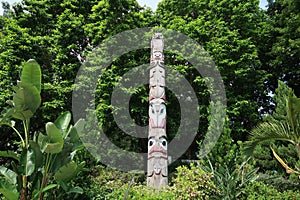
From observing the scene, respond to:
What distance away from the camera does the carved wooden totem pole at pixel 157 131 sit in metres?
8.52

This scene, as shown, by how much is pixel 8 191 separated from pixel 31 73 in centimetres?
183

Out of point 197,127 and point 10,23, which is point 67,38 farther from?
point 197,127

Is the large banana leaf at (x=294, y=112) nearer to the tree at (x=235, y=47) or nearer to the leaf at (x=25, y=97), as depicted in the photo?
the leaf at (x=25, y=97)

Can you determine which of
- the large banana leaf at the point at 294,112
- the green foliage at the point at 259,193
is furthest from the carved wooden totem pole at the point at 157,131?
the large banana leaf at the point at 294,112

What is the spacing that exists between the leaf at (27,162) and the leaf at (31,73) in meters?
1.12

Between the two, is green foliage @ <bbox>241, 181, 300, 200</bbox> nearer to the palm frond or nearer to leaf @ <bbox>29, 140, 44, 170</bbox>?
the palm frond

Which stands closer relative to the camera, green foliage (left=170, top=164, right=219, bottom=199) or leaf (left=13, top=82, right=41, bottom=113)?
leaf (left=13, top=82, right=41, bottom=113)

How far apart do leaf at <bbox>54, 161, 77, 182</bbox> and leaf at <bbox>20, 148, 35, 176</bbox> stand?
0.39 meters

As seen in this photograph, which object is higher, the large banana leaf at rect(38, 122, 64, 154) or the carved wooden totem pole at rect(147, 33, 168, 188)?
the carved wooden totem pole at rect(147, 33, 168, 188)

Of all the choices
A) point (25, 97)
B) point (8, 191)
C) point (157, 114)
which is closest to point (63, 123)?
point (25, 97)

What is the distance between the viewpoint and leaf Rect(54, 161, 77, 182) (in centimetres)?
477

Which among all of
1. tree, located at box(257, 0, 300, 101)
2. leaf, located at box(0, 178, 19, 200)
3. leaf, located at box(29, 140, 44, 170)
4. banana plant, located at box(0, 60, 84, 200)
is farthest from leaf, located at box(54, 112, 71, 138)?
tree, located at box(257, 0, 300, 101)

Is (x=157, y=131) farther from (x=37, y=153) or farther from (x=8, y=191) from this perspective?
(x=8, y=191)

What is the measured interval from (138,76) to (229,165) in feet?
27.8
